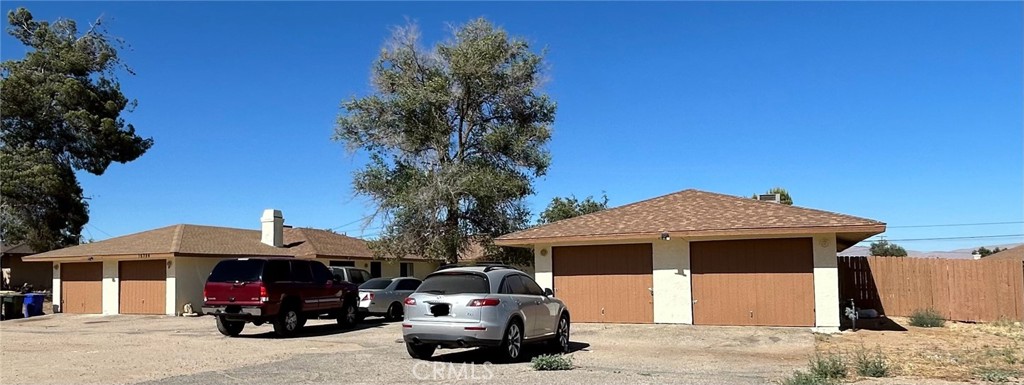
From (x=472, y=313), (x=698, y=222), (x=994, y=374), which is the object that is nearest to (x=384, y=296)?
(x=698, y=222)

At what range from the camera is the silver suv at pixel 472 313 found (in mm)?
12062

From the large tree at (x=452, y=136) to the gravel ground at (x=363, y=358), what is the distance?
1218cm

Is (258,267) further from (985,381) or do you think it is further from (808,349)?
(985,381)

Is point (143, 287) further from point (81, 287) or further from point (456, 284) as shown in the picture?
point (456, 284)

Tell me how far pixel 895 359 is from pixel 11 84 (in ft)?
135

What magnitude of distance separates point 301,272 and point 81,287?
1685 cm

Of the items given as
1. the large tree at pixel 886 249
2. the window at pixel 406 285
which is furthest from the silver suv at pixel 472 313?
the large tree at pixel 886 249

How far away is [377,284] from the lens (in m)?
24.2

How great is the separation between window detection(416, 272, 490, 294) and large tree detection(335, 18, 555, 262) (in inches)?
745

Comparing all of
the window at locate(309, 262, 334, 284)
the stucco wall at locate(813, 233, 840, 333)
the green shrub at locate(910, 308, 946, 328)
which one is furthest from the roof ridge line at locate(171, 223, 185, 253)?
the green shrub at locate(910, 308, 946, 328)

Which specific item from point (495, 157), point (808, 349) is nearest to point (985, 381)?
point (808, 349)

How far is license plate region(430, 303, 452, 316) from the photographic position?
12.3 meters

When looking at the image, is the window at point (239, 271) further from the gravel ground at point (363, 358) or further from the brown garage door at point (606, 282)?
the brown garage door at point (606, 282)

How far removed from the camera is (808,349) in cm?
1495
